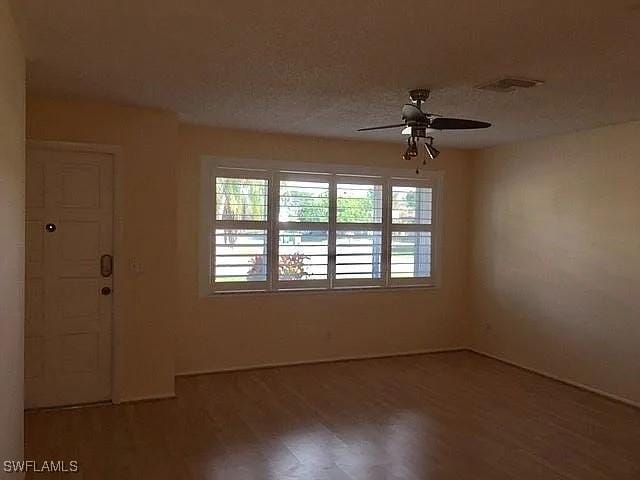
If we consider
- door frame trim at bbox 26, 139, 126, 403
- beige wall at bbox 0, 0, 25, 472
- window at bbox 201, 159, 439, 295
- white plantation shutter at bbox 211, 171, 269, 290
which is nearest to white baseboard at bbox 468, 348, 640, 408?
window at bbox 201, 159, 439, 295

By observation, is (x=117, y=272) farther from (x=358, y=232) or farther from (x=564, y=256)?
(x=564, y=256)

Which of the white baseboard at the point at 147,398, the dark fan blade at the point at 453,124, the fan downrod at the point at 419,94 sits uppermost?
the fan downrod at the point at 419,94

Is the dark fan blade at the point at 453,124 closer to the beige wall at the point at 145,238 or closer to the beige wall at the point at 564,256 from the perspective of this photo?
the beige wall at the point at 564,256

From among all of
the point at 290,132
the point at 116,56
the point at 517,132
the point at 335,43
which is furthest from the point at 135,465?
the point at 517,132

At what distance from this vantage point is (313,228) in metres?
5.84

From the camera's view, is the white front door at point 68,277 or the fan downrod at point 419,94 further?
the white front door at point 68,277

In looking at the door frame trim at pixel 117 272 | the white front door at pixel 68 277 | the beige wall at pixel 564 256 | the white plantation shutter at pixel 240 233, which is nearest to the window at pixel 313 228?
the white plantation shutter at pixel 240 233

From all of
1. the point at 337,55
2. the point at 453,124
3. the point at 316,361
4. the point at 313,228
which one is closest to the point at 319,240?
the point at 313,228

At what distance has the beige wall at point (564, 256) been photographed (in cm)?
473

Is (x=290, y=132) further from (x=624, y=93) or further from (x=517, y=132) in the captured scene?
(x=624, y=93)

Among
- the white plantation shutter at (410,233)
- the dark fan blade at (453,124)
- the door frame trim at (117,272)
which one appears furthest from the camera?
the white plantation shutter at (410,233)

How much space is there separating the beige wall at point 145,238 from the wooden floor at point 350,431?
1.02 feet

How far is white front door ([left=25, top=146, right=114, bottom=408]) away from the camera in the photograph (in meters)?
4.19

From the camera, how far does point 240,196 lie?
5.52m
